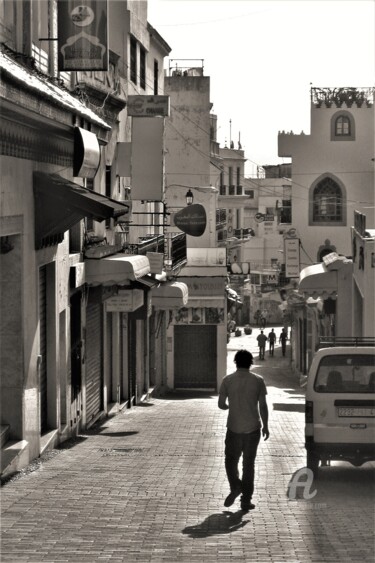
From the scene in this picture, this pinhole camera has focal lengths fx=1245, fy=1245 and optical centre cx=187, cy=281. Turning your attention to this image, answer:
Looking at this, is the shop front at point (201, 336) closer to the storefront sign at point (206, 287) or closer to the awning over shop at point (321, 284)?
the storefront sign at point (206, 287)

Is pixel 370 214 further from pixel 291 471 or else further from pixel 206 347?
pixel 291 471

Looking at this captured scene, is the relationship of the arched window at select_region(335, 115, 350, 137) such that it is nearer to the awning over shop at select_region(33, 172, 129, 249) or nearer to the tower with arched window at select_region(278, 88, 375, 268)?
the tower with arched window at select_region(278, 88, 375, 268)

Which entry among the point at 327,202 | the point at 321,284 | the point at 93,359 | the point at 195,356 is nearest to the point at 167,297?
the point at 321,284

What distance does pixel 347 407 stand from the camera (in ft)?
46.0

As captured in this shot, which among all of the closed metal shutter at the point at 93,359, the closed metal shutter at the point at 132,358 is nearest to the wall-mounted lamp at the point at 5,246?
the closed metal shutter at the point at 93,359

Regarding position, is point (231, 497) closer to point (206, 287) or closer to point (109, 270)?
point (109, 270)

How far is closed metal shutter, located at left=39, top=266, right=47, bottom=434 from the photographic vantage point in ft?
55.6

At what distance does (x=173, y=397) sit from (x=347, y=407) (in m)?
27.0

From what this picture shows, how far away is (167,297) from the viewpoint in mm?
35250

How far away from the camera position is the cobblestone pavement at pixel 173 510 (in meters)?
9.35

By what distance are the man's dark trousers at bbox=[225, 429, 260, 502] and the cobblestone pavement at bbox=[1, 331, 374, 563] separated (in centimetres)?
21

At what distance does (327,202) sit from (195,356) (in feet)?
44.0

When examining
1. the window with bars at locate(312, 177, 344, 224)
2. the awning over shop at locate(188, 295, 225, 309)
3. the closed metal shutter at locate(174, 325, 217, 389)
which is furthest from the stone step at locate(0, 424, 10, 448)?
the window with bars at locate(312, 177, 344, 224)

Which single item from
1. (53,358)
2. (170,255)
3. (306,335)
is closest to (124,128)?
(170,255)
